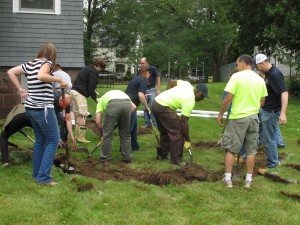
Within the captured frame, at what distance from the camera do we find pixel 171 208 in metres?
5.12

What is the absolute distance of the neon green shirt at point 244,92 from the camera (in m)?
5.97

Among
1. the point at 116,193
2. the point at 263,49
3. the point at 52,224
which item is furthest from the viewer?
the point at 263,49

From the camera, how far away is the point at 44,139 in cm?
585

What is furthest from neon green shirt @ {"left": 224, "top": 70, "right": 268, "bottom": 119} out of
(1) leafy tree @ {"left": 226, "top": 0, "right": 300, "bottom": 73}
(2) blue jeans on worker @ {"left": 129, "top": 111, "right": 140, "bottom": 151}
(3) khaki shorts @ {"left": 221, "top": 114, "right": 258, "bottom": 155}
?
(1) leafy tree @ {"left": 226, "top": 0, "right": 300, "bottom": 73}

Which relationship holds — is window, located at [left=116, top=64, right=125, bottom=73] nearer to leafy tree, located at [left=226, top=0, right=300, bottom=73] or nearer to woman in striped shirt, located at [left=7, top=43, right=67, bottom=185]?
leafy tree, located at [left=226, top=0, right=300, bottom=73]

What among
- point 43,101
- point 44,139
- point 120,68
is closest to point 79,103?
point 44,139

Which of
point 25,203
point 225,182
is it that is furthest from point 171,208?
point 25,203

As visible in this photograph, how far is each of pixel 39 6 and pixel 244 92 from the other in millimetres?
7358

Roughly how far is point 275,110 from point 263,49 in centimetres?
1615

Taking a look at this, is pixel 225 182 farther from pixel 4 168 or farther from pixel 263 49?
pixel 263 49

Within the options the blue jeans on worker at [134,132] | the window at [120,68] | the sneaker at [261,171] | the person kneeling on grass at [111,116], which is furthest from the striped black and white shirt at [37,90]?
the window at [120,68]

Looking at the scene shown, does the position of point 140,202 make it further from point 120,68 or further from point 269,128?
point 120,68

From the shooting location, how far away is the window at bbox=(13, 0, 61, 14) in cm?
Answer: 1130

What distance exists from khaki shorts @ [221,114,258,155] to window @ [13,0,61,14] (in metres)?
7.06
